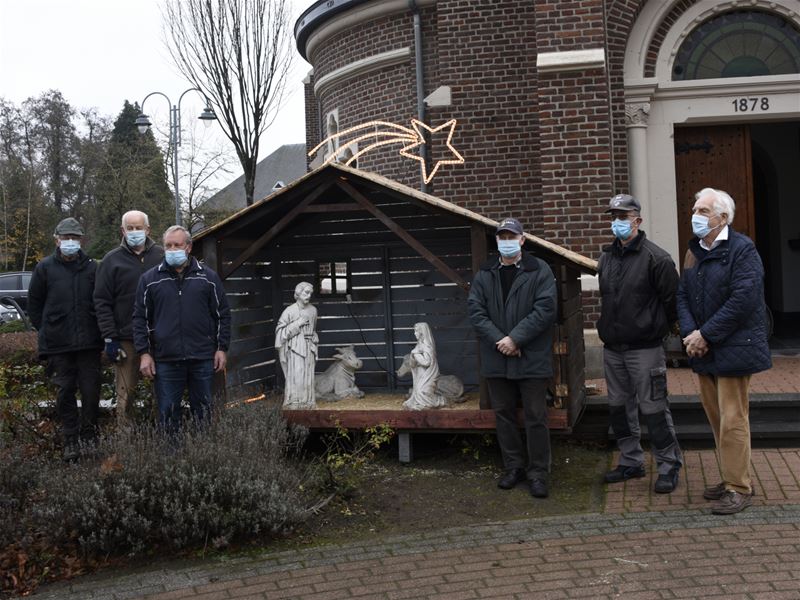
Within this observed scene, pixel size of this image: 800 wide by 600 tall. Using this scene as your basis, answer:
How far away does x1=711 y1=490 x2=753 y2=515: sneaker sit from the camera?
227 inches

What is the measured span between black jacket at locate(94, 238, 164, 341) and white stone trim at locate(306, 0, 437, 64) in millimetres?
7666

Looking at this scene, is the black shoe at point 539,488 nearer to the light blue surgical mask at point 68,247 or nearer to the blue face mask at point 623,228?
the blue face mask at point 623,228

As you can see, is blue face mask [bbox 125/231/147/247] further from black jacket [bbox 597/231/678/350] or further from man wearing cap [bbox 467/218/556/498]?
black jacket [bbox 597/231/678/350]

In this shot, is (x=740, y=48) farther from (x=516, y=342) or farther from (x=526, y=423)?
Result: (x=526, y=423)

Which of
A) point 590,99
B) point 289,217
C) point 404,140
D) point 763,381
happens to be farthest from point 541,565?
point 590,99

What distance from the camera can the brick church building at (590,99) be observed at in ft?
32.3

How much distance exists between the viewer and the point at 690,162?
1087cm

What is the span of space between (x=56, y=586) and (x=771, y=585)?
3.80m

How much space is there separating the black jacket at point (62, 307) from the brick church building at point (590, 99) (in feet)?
8.67

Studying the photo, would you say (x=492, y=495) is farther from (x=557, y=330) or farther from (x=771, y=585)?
(x=771, y=585)

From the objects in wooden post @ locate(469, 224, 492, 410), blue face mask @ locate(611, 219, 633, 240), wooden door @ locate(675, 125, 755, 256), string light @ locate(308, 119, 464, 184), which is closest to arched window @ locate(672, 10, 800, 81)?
wooden door @ locate(675, 125, 755, 256)

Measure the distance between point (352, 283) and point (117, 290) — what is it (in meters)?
2.53

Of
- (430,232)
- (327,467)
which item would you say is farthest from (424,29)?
(327,467)

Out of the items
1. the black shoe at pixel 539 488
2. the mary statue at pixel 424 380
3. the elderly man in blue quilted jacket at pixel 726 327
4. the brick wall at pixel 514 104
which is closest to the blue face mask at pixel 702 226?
the elderly man in blue quilted jacket at pixel 726 327
